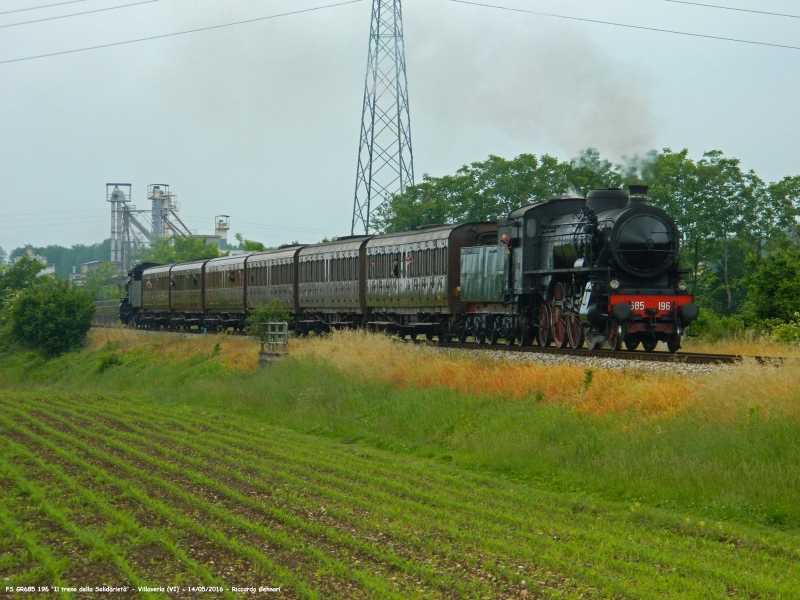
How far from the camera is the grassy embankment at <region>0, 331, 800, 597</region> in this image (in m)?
8.14

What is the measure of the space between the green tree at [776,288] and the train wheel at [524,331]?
26.6ft

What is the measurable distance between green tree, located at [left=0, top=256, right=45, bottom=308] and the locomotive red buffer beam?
64.9 m

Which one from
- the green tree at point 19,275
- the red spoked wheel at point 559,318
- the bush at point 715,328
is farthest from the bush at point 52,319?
the red spoked wheel at point 559,318

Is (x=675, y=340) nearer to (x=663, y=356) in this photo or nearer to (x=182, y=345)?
(x=663, y=356)

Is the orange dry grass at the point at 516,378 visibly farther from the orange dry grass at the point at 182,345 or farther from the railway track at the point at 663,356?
the orange dry grass at the point at 182,345

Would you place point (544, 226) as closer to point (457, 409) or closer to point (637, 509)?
point (457, 409)

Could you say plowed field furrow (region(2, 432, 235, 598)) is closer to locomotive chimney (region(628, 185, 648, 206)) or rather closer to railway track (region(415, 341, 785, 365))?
railway track (region(415, 341, 785, 365))

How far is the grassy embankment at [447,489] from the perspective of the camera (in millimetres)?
8141

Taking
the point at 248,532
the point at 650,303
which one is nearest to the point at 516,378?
the point at 650,303

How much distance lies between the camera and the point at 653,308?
18.6 m

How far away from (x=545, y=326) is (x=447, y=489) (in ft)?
35.7

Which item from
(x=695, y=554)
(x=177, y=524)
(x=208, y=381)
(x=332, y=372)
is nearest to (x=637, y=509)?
(x=695, y=554)

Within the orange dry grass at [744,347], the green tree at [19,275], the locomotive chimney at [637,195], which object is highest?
the locomotive chimney at [637,195]

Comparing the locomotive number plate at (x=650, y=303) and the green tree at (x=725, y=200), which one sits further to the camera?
the green tree at (x=725, y=200)
